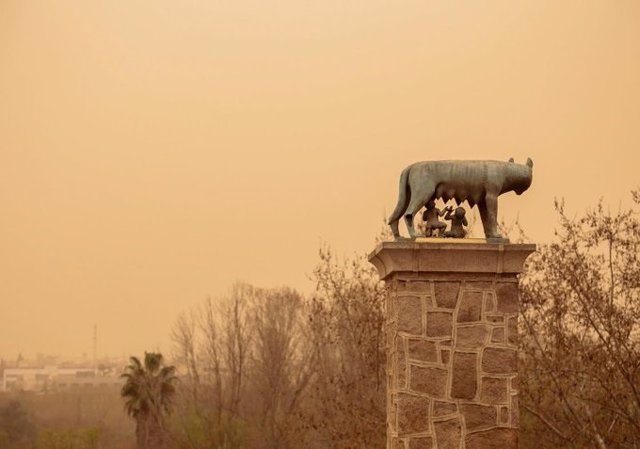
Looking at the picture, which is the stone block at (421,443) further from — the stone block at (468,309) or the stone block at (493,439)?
the stone block at (468,309)

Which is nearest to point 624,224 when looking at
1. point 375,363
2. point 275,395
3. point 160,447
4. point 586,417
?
point 586,417

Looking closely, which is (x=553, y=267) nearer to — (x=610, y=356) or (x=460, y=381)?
(x=610, y=356)

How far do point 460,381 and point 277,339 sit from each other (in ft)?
58.9

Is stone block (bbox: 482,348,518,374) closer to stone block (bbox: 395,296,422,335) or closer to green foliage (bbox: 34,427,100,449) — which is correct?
stone block (bbox: 395,296,422,335)

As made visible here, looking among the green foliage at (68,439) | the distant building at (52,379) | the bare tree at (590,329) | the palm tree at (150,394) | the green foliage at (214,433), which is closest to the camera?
the bare tree at (590,329)

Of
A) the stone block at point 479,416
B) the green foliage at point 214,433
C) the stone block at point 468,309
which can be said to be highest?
the stone block at point 468,309

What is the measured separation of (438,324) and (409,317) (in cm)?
17

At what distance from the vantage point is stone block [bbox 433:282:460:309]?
15.8ft

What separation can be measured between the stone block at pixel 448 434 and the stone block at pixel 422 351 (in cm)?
35

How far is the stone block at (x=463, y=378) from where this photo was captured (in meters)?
4.77

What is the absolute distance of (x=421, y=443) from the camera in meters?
4.71

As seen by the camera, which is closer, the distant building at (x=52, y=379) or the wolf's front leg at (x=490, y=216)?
the wolf's front leg at (x=490, y=216)

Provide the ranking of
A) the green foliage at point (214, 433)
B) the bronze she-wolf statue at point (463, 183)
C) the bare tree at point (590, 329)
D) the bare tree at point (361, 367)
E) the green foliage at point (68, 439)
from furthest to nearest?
the green foliage at point (68, 439) < the green foliage at point (214, 433) < the bare tree at point (361, 367) < the bare tree at point (590, 329) < the bronze she-wolf statue at point (463, 183)

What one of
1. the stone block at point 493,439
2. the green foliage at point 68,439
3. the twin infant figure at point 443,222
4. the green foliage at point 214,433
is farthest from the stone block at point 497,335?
the green foliage at point 68,439
